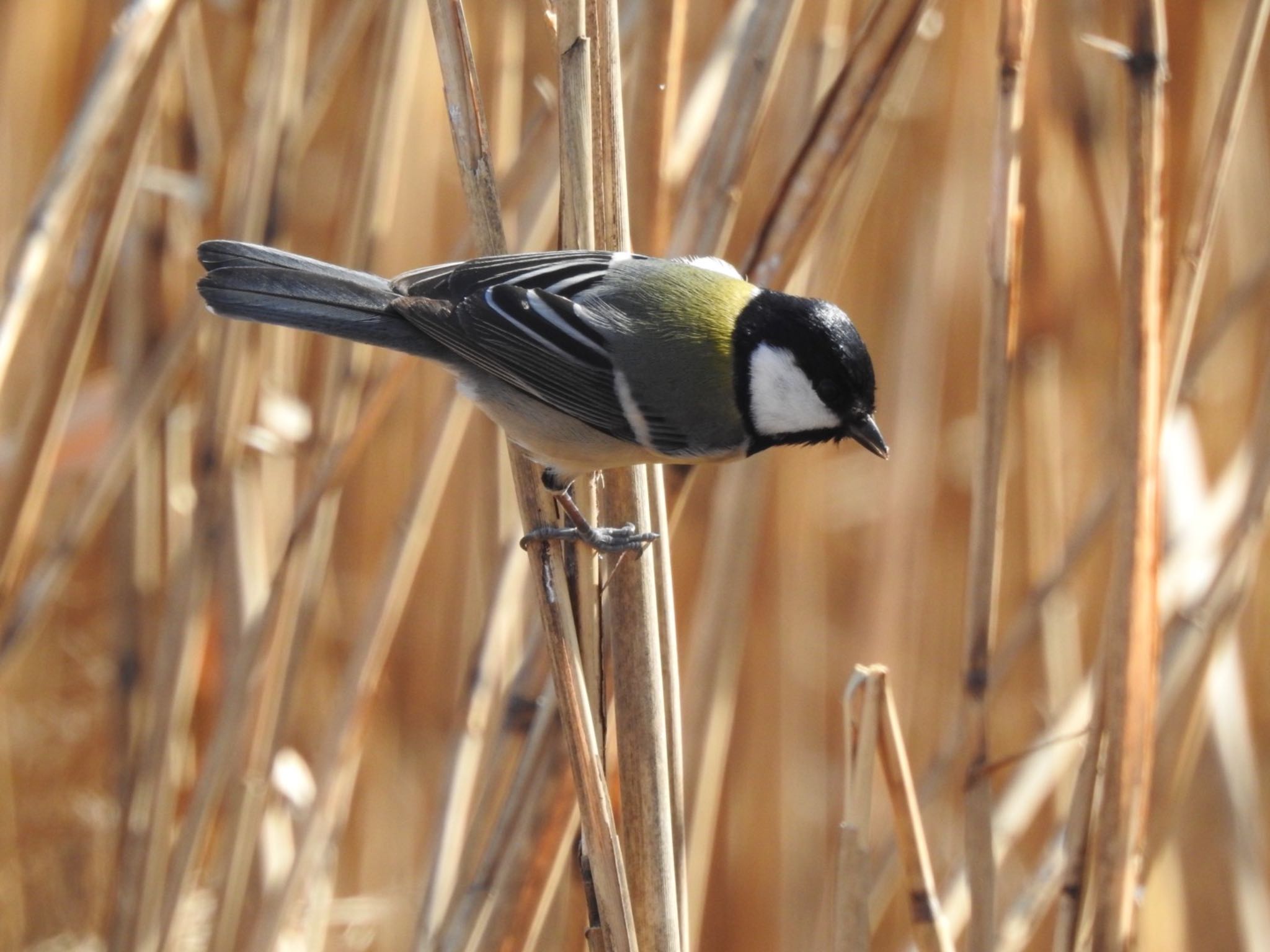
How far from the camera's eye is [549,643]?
1.10m

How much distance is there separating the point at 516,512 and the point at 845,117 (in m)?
0.69

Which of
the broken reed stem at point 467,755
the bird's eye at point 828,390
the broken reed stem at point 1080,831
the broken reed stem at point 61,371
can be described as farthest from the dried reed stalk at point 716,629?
the broken reed stem at point 61,371

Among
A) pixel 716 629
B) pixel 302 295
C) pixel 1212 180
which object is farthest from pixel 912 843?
pixel 302 295

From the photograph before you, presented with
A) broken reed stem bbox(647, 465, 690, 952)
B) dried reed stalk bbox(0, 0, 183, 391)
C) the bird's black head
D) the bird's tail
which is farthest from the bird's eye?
dried reed stalk bbox(0, 0, 183, 391)

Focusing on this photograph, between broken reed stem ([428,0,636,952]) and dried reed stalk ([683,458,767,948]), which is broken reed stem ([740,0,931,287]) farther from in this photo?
dried reed stalk ([683,458,767,948])

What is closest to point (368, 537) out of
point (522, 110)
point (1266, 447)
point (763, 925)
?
point (522, 110)

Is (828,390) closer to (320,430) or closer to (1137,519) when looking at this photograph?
(1137,519)

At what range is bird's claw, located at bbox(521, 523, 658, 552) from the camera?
1156mm

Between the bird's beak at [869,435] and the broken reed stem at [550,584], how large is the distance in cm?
37

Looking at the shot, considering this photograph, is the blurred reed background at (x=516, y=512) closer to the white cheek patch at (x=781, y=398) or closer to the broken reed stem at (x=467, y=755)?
the broken reed stem at (x=467, y=755)

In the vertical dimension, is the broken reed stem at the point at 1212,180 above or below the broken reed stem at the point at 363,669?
above

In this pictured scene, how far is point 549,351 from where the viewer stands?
4.82 feet

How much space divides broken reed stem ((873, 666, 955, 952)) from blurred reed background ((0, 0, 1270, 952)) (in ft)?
0.27

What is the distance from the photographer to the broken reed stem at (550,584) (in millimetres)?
1032
